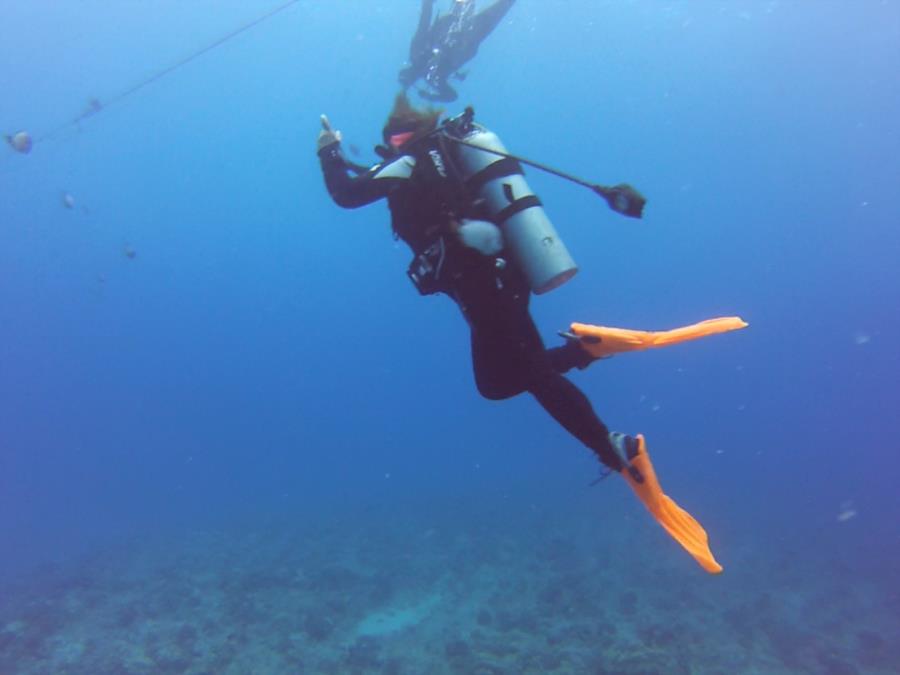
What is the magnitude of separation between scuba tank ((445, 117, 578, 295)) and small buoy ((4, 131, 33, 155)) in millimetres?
11181

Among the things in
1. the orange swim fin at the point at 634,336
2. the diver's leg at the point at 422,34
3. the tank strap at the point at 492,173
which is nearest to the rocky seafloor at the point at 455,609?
the orange swim fin at the point at 634,336

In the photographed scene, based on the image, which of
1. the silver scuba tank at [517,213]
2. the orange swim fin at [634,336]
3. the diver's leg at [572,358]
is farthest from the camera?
the diver's leg at [572,358]

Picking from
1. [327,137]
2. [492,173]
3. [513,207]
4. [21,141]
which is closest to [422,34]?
[21,141]

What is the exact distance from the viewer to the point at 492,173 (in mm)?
3416

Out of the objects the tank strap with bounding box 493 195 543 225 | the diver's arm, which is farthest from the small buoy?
the tank strap with bounding box 493 195 543 225

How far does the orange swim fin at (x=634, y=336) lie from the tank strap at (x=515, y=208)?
3.53ft

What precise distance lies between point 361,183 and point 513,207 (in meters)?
0.98

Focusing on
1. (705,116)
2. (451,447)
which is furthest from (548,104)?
(451,447)

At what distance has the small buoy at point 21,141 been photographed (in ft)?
34.1

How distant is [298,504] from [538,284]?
1046 inches

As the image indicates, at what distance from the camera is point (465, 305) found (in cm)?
357

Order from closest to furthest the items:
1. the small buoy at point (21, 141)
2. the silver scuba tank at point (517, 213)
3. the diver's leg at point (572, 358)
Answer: the silver scuba tank at point (517, 213) < the diver's leg at point (572, 358) < the small buoy at point (21, 141)

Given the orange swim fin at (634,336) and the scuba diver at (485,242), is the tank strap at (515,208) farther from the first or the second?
the orange swim fin at (634,336)

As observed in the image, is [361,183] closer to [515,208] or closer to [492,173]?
[492,173]
